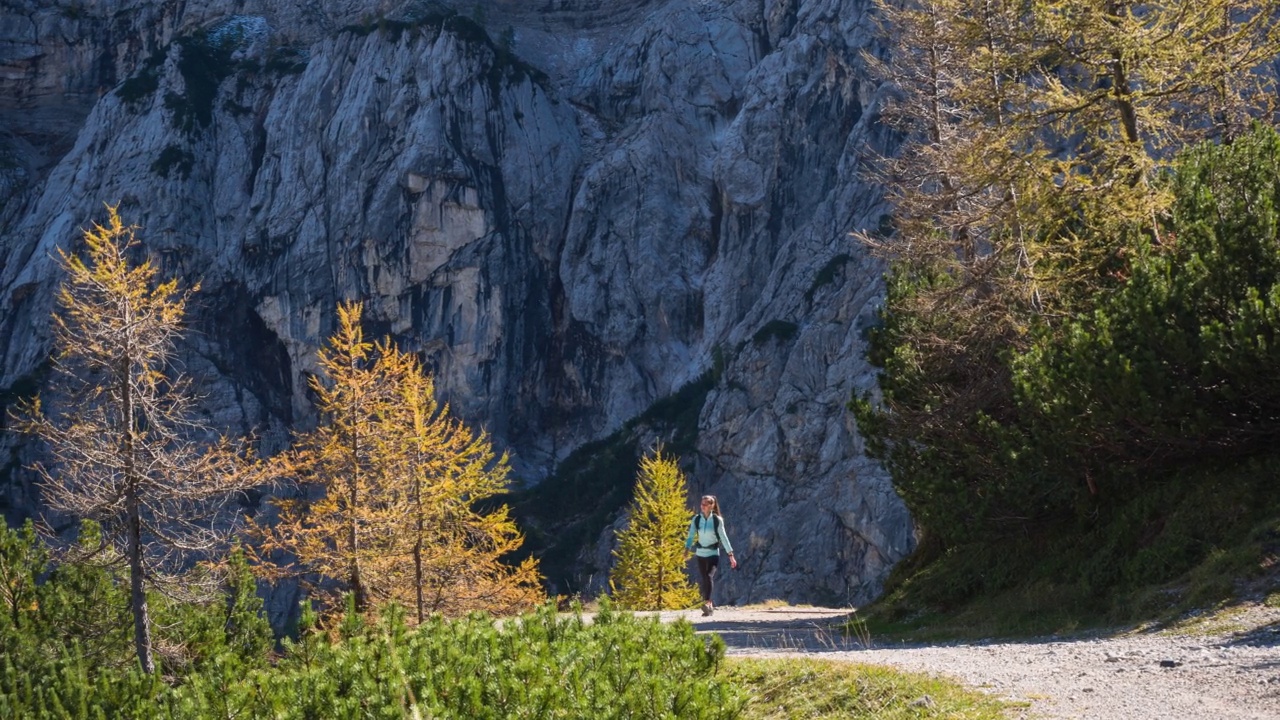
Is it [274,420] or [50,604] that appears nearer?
[50,604]

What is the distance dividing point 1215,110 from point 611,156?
216 feet

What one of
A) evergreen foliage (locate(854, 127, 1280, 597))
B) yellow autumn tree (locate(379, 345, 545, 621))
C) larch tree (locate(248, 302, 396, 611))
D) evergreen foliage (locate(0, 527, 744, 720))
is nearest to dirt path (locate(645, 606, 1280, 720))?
evergreen foliage (locate(0, 527, 744, 720))

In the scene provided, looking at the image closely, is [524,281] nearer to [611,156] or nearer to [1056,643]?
[611,156]

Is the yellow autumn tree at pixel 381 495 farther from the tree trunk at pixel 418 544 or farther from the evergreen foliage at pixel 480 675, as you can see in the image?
the evergreen foliage at pixel 480 675

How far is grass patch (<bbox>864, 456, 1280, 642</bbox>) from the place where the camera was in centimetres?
946

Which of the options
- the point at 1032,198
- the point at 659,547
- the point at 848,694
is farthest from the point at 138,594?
the point at 659,547

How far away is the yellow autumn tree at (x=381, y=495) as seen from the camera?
1761 cm

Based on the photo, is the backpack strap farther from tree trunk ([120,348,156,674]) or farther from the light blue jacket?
tree trunk ([120,348,156,674])

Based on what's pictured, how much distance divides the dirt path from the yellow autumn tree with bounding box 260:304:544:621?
9.12 meters

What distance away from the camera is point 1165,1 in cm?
1373

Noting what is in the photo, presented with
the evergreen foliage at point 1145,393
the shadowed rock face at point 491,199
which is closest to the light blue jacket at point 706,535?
the evergreen foliage at point 1145,393

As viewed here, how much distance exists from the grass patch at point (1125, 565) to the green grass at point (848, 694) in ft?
11.0

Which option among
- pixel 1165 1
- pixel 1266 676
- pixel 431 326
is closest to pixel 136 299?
pixel 1266 676

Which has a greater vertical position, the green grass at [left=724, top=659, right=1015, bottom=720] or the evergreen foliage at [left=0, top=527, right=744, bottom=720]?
the evergreen foliage at [left=0, top=527, right=744, bottom=720]
